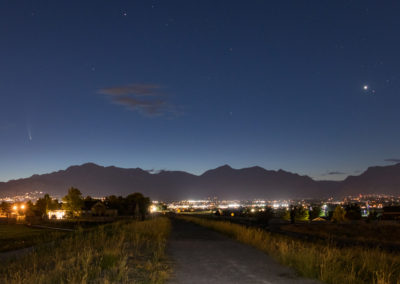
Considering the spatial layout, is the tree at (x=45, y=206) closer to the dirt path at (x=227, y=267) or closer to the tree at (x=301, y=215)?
the tree at (x=301, y=215)

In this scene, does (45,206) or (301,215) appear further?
(301,215)

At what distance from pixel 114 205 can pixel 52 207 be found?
17.7 m

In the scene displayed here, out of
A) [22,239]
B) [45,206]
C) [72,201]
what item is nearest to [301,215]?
[72,201]

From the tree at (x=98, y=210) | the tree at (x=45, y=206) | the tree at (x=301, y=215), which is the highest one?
the tree at (x=45, y=206)

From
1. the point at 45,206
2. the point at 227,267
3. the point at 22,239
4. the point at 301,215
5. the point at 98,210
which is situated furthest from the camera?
the point at 301,215

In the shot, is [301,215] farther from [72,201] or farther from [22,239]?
[22,239]

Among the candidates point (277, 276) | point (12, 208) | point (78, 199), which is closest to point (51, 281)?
point (277, 276)

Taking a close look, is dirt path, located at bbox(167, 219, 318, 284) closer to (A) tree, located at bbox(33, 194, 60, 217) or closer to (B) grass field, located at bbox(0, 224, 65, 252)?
(B) grass field, located at bbox(0, 224, 65, 252)

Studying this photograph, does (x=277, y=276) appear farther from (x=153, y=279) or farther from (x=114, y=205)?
(x=114, y=205)

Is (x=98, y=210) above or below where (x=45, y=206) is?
below

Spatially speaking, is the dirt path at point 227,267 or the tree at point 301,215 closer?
the dirt path at point 227,267

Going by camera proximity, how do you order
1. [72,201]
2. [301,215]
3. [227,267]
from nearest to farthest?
1. [227,267]
2. [72,201]
3. [301,215]

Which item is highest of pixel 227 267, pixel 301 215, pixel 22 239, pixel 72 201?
pixel 72 201

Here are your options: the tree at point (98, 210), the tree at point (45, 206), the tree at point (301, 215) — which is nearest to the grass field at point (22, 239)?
the tree at point (98, 210)
